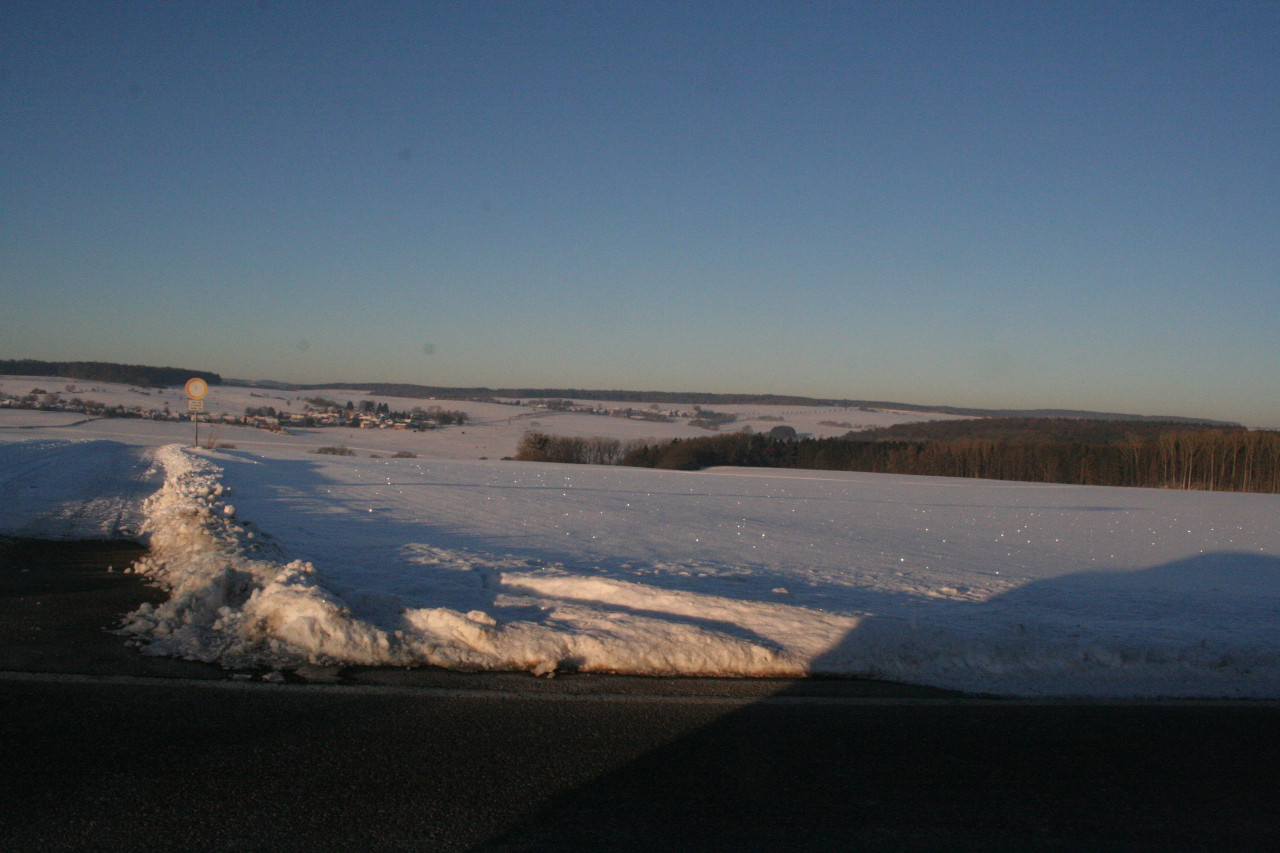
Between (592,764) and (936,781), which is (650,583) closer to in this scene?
(592,764)

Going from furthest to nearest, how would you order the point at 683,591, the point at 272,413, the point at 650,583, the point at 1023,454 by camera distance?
the point at 272,413
the point at 1023,454
the point at 650,583
the point at 683,591

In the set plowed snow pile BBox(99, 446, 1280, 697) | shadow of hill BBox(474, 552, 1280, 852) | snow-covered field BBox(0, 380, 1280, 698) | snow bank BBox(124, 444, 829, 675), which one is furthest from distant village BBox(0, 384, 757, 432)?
shadow of hill BBox(474, 552, 1280, 852)

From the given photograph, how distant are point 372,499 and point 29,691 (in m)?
11.9

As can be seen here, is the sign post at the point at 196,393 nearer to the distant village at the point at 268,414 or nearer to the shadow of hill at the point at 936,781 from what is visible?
the shadow of hill at the point at 936,781

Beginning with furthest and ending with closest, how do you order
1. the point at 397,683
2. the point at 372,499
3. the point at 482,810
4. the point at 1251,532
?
the point at 1251,532 < the point at 372,499 < the point at 397,683 < the point at 482,810

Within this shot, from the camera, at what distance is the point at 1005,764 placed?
14.3 ft

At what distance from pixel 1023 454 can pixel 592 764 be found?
6630cm

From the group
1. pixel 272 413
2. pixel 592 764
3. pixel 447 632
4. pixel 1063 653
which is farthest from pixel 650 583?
A: pixel 272 413

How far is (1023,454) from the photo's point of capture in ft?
208

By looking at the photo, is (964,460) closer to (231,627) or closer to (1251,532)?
(1251,532)

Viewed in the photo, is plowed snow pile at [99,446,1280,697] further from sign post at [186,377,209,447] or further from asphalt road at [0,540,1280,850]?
sign post at [186,377,209,447]

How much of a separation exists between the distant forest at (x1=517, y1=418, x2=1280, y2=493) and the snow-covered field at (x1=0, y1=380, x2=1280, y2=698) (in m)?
31.2

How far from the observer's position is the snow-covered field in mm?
5996

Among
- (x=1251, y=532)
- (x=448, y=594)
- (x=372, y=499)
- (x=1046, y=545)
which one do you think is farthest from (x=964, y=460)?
(x=448, y=594)
